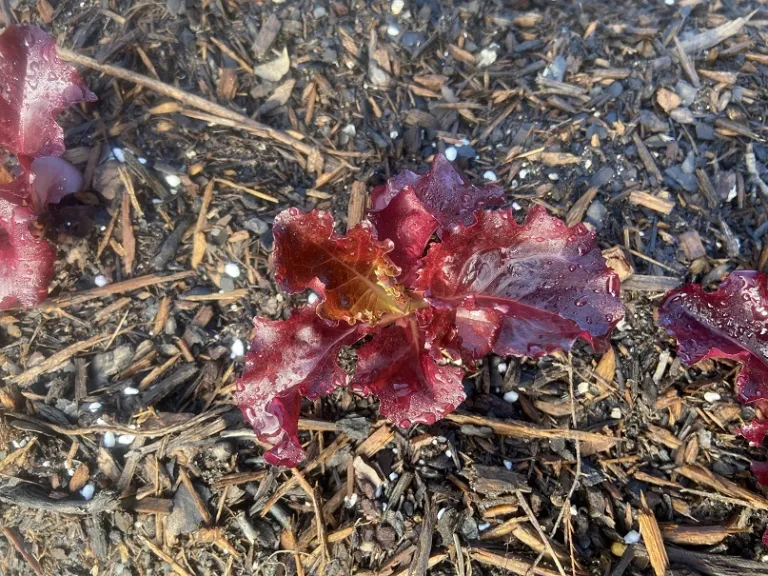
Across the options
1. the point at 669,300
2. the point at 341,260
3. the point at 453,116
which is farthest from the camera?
the point at 453,116

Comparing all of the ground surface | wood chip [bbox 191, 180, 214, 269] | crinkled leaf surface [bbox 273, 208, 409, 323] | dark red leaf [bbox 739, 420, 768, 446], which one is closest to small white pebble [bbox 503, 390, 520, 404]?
the ground surface

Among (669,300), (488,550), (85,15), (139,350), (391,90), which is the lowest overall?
(488,550)

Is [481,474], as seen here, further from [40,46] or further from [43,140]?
[40,46]

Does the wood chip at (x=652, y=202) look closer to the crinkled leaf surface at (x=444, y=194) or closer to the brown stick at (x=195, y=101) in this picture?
the crinkled leaf surface at (x=444, y=194)

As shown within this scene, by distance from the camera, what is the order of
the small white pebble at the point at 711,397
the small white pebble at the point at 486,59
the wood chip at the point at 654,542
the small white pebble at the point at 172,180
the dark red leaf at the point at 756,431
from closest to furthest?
the wood chip at the point at 654,542 < the dark red leaf at the point at 756,431 < the small white pebble at the point at 711,397 < the small white pebble at the point at 172,180 < the small white pebble at the point at 486,59

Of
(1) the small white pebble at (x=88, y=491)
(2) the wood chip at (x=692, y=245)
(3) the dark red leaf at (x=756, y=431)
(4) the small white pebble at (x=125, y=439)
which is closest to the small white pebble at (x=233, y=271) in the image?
(4) the small white pebble at (x=125, y=439)

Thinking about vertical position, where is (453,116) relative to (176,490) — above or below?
above

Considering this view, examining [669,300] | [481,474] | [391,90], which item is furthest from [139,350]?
[669,300]
